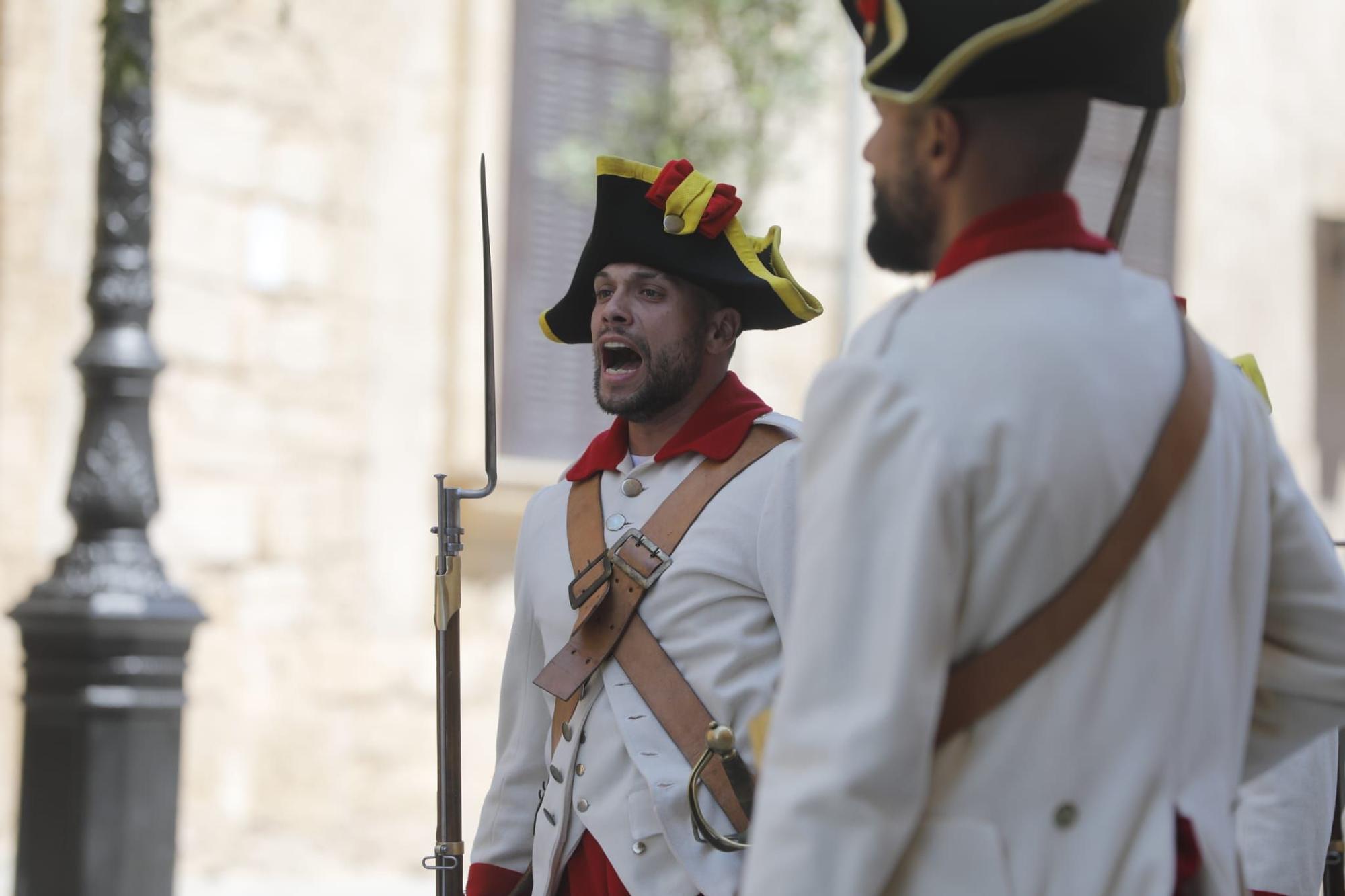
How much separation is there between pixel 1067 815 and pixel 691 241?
190 cm

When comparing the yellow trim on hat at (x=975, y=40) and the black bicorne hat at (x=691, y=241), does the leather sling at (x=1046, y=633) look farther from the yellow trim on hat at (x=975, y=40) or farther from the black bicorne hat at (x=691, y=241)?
the black bicorne hat at (x=691, y=241)

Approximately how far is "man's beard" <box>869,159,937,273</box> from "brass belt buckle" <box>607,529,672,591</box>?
1250 mm

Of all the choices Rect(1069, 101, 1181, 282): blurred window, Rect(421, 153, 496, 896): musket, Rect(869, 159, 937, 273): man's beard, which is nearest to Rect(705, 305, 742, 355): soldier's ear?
Rect(421, 153, 496, 896): musket

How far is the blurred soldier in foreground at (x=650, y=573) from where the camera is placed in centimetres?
304

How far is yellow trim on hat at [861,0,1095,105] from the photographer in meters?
1.82

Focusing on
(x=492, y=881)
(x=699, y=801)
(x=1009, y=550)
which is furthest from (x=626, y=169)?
(x=1009, y=550)

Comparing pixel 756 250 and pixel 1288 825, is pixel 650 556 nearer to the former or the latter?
pixel 756 250

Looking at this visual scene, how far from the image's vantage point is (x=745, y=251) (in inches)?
137

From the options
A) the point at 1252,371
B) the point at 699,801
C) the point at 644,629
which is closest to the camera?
the point at 699,801

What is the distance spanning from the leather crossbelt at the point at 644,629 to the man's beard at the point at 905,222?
1.26m

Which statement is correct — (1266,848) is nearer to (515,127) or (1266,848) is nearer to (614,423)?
(614,423)

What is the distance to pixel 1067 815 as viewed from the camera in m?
1.75

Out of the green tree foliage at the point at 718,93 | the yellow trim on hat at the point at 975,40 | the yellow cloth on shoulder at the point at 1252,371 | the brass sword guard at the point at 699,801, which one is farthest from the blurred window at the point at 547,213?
the yellow trim on hat at the point at 975,40

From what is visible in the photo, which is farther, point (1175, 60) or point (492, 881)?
point (492, 881)
